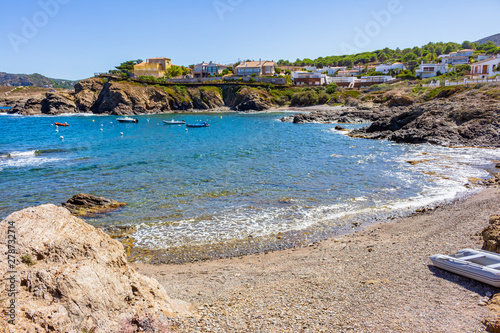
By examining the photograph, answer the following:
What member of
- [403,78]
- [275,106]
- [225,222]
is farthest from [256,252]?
[403,78]

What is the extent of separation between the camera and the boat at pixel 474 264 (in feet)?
26.4

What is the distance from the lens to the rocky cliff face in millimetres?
107312

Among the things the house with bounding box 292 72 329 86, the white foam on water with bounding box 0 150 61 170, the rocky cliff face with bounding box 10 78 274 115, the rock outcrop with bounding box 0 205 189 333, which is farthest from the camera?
the house with bounding box 292 72 329 86

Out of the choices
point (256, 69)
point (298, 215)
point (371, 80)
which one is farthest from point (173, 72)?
point (298, 215)

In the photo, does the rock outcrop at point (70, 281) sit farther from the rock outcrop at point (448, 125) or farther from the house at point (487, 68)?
the house at point (487, 68)

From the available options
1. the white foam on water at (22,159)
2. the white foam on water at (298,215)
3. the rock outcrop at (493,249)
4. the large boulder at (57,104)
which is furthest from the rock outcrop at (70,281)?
the large boulder at (57,104)

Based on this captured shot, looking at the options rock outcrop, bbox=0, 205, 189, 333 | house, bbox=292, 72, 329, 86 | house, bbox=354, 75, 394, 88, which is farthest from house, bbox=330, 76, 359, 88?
rock outcrop, bbox=0, 205, 189, 333

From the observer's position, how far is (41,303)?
16.8ft

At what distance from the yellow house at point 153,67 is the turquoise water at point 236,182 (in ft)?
347

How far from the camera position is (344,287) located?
8727 mm

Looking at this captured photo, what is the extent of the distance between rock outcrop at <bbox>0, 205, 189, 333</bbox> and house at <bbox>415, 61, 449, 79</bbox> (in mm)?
133436

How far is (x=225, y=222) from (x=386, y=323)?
9.83 meters

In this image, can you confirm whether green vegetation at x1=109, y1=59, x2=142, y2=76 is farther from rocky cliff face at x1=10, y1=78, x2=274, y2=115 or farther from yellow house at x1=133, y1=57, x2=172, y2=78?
rocky cliff face at x1=10, y1=78, x2=274, y2=115

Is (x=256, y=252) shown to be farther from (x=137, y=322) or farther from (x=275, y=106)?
(x=275, y=106)
